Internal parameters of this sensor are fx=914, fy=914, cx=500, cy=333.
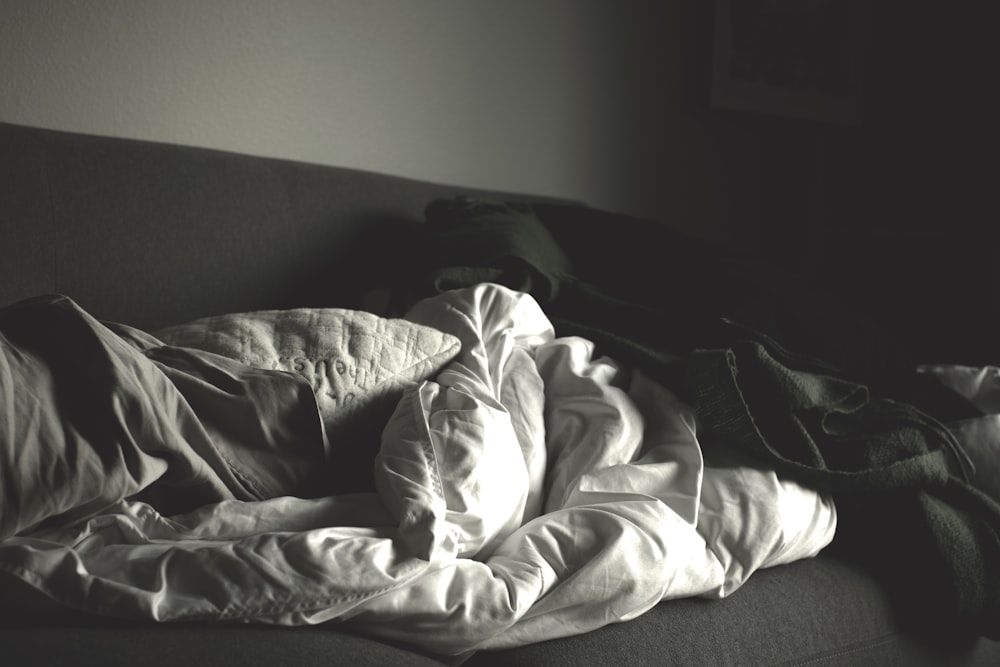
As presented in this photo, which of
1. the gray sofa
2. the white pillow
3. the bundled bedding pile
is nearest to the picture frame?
the gray sofa

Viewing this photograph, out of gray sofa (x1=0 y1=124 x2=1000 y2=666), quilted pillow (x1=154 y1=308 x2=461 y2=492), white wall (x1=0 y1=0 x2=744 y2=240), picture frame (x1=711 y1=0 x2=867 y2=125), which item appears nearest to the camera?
gray sofa (x1=0 y1=124 x2=1000 y2=666)

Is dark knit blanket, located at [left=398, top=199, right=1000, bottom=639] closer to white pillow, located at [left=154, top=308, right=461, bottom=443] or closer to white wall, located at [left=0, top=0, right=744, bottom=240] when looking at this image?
white pillow, located at [left=154, top=308, right=461, bottom=443]

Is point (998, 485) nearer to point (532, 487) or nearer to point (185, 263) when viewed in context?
point (532, 487)

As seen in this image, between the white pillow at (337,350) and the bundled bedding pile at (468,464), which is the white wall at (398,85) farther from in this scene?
the white pillow at (337,350)

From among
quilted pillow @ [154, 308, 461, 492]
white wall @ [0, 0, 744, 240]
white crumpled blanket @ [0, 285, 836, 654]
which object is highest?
white wall @ [0, 0, 744, 240]

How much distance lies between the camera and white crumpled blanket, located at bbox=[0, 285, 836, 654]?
2.43 feet

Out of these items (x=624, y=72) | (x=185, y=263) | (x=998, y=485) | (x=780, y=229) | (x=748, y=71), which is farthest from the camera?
(x=780, y=229)

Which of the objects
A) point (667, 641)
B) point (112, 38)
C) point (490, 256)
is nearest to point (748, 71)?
point (490, 256)

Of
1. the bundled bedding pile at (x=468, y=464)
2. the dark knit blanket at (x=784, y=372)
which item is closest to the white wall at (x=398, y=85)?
the dark knit blanket at (x=784, y=372)

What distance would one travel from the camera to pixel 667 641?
0.92 m

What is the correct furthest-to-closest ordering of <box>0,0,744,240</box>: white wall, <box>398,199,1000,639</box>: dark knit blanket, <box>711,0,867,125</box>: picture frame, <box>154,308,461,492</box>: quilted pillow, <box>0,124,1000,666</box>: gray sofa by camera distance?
<box>711,0,867,125</box>: picture frame < <box>0,0,744,240</box>: white wall < <box>398,199,1000,639</box>: dark knit blanket < <box>154,308,461,492</box>: quilted pillow < <box>0,124,1000,666</box>: gray sofa

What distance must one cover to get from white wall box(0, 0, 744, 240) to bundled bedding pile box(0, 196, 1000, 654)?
0.61 meters

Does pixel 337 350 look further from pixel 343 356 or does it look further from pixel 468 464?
pixel 468 464

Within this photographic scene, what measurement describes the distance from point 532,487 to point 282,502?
0.29 metres
